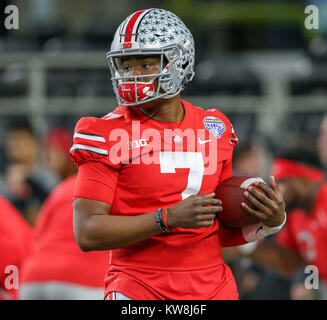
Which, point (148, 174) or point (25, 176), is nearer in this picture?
point (148, 174)

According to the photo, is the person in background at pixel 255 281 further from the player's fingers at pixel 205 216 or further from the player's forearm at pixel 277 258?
the player's fingers at pixel 205 216

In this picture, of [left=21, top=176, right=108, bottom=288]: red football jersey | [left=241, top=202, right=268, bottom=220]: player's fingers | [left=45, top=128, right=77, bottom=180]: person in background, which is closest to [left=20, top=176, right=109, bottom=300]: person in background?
[left=21, top=176, right=108, bottom=288]: red football jersey

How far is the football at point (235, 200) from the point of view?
254 cm

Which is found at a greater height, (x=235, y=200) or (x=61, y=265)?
(x=235, y=200)

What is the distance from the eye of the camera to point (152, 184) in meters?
2.46

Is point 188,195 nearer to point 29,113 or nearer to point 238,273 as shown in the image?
point 238,273

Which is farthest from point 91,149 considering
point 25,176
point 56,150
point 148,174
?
point 25,176

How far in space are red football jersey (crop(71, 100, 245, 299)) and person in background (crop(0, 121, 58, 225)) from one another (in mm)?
3643

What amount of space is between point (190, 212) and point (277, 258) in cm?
284

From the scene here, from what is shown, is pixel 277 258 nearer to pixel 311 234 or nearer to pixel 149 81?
pixel 311 234

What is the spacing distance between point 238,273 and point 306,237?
0.60 meters

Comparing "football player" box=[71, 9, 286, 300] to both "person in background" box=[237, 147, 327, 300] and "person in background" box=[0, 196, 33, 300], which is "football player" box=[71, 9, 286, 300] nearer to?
"person in background" box=[0, 196, 33, 300]

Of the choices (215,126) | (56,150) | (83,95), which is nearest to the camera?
(215,126)

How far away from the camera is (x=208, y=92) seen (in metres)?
9.04
